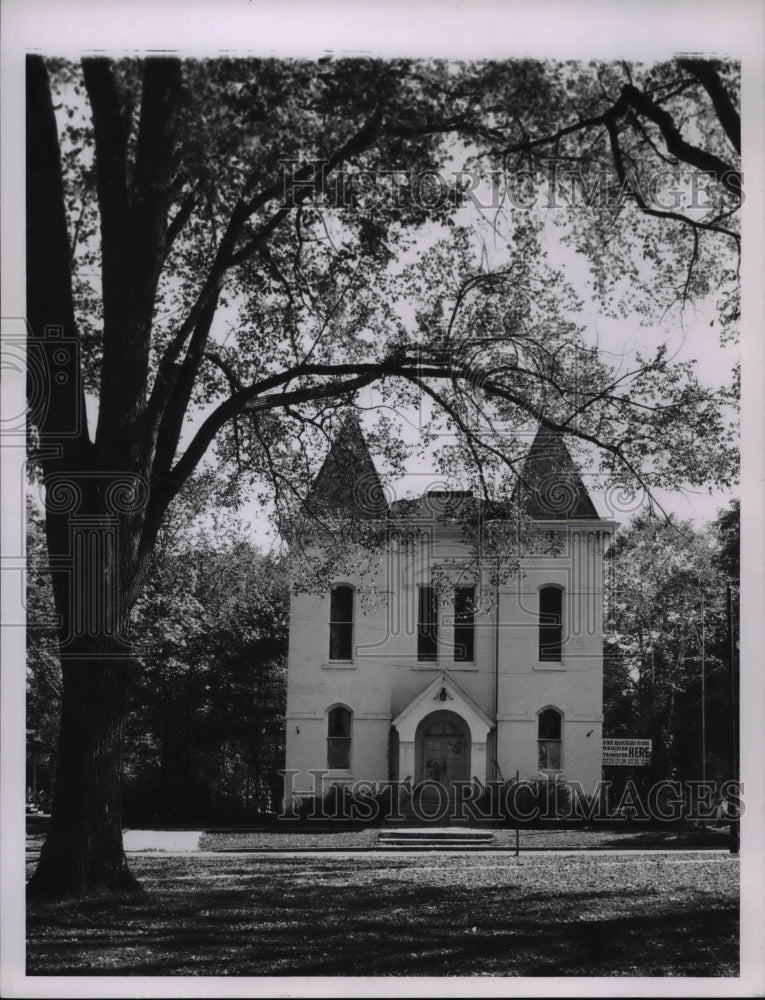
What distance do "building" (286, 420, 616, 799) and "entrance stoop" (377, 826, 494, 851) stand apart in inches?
13.5

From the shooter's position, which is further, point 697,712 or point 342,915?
point 697,712

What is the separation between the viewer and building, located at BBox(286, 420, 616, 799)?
7.10m

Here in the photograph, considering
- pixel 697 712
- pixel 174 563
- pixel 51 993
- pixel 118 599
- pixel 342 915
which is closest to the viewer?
pixel 51 993

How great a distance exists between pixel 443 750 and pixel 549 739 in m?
0.98

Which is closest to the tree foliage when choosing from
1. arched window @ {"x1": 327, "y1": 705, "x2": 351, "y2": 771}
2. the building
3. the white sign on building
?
the building

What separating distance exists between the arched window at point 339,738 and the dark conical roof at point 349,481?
4.66ft

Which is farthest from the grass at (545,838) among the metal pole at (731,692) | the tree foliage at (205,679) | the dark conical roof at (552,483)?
the dark conical roof at (552,483)

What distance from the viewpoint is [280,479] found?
24.8 feet

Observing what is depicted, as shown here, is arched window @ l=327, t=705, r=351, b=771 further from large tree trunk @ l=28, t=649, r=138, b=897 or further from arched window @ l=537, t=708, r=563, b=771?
large tree trunk @ l=28, t=649, r=138, b=897

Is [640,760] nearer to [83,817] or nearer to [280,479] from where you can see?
[280,479]

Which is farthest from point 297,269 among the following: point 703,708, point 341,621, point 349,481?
point 703,708

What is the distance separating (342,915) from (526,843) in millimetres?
1443

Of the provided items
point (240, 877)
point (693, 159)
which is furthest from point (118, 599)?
point (693, 159)

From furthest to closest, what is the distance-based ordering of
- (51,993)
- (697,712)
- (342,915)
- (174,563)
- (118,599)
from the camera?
(174,563), (697,712), (118,599), (342,915), (51,993)
